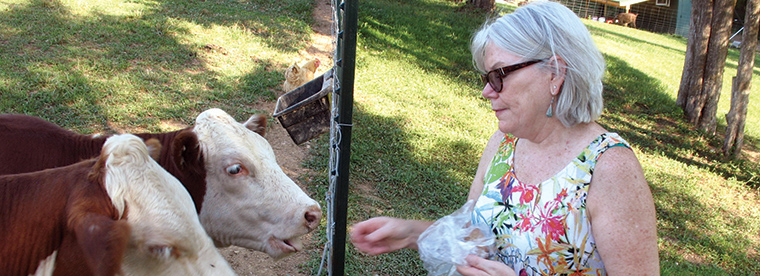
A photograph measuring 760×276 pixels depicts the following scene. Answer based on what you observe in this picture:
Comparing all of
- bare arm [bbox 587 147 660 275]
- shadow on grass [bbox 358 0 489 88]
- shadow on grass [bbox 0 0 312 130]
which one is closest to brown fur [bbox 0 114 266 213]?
bare arm [bbox 587 147 660 275]

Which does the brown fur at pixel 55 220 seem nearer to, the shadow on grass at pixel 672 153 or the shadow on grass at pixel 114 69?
the shadow on grass at pixel 114 69

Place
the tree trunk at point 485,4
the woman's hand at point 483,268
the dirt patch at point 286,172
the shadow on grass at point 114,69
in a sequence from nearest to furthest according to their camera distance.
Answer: the woman's hand at point 483,268 < the dirt patch at point 286,172 < the shadow on grass at point 114,69 < the tree trunk at point 485,4

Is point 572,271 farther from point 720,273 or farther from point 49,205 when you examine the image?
point 720,273

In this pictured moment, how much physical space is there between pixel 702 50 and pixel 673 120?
4.54 ft

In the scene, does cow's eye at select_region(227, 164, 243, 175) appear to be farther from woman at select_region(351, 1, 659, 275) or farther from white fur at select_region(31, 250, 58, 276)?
woman at select_region(351, 1, 659, 275)

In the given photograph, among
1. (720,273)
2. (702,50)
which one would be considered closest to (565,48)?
(720,273)

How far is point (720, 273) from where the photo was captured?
18.2ft

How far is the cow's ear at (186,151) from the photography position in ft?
9.48

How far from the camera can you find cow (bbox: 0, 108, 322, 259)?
9.82 ft

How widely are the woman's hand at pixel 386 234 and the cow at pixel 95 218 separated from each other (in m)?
0.71

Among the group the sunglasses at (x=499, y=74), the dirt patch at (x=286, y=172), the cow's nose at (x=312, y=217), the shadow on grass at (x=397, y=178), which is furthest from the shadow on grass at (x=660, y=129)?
the sunglasses at (x=499, y=74)

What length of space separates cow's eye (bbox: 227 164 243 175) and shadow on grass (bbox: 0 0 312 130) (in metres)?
3.48

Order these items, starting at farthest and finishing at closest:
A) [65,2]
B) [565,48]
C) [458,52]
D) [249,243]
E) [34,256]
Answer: [458,52] → [65,2] → [249,243] → [565,48] → [34,256]

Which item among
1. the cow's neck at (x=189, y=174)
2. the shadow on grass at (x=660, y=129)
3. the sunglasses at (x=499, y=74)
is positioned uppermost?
the sunglasses at (x=499, y=74)
